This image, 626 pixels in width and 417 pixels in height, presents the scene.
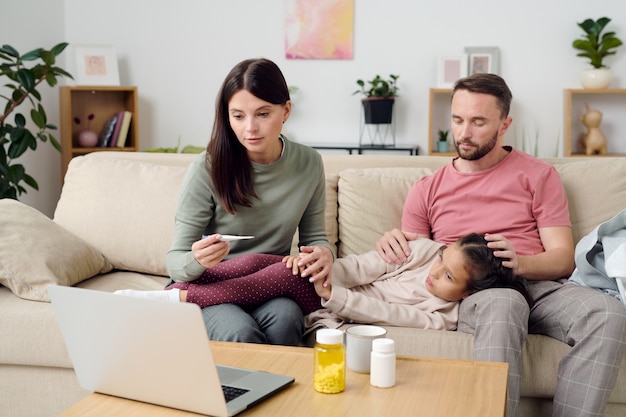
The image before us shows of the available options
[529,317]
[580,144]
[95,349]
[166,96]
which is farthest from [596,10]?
[95,349]

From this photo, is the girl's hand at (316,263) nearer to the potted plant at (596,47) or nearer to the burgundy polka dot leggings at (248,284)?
the burgundy polka dot leggings at (248,284)

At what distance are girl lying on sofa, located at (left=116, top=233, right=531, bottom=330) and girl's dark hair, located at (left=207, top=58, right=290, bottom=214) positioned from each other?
0.59 ft

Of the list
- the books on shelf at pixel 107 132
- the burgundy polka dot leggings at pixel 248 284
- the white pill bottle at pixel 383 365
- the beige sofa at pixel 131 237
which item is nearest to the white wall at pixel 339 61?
the books on shelf at pixel 107 132

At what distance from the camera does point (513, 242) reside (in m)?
2.30

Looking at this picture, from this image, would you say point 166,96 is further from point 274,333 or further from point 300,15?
point 274,333

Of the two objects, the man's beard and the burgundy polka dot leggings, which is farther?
the man's beard

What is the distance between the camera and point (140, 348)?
1.30 meters

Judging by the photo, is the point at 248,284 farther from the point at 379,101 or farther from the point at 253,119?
the point at 379,101

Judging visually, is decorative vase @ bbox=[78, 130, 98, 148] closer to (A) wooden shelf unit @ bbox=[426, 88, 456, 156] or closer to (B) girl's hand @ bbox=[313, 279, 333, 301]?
(A) wooden shelf unit @ bbox=[426, 88, 456, 156]

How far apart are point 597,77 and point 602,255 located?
8.91 feet

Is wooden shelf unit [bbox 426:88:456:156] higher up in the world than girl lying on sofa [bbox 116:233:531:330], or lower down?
higher up

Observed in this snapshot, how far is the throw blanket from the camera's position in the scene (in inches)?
83.6

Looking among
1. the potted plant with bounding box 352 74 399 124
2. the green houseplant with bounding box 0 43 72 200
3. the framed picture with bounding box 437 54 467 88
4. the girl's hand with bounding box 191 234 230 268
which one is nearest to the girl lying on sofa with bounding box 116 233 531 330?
the girl's hand with bounding box 191 234 230 268

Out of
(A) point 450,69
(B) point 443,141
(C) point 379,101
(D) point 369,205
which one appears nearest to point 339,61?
(C) point 379,101
